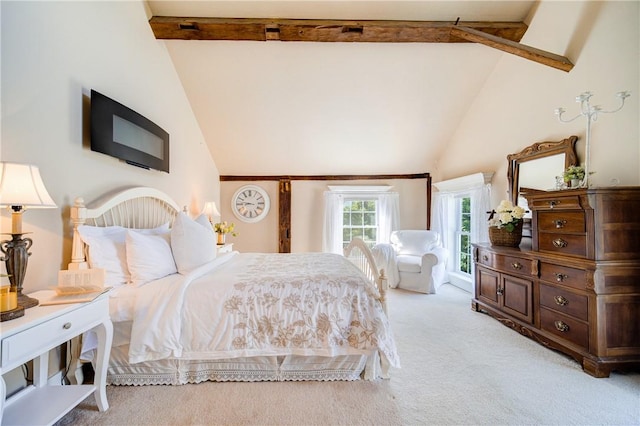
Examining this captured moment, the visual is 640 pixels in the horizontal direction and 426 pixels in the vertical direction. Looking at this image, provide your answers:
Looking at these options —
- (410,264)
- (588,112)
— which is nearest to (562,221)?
(588,112)

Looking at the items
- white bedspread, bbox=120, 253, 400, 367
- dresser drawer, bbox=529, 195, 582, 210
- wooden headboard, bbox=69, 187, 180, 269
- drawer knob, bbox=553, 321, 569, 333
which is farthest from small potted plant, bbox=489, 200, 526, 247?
wooden headboard, bbox=69, 187, 180, 269

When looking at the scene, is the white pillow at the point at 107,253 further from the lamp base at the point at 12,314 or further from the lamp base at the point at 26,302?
the lamp base at the point at 12,314

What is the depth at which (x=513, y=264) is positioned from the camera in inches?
112

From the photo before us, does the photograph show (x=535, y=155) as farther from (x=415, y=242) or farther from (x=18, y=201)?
(x=18, y=201)

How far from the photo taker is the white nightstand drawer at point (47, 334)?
3.83ft

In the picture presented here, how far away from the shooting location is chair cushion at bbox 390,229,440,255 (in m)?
4.75

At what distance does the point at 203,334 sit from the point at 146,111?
7.98 ft

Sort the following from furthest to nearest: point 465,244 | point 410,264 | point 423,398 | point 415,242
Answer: point 415,242, point 465,244, point 410,264, point 423,398

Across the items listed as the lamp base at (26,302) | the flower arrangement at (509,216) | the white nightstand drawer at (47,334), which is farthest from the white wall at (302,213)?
the lamp base at (26,302)

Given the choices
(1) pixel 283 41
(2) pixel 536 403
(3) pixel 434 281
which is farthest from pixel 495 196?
(1) pixel 283 41

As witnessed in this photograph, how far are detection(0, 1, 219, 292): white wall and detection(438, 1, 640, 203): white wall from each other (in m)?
4.22

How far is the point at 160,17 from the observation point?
309 centimetres

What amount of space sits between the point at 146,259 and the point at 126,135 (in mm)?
1255

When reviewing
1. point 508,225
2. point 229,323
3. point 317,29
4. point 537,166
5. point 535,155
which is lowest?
point 229,323
